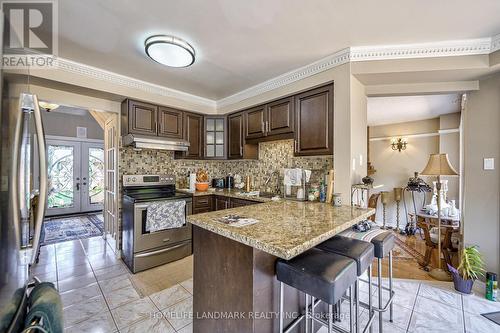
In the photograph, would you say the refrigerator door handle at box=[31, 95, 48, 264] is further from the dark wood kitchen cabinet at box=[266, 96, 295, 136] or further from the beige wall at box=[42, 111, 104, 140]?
the beige wall at box=[42, 111, 104, 140]

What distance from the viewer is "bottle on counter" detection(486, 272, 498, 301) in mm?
2166

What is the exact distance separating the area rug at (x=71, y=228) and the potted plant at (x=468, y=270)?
5.57 meters

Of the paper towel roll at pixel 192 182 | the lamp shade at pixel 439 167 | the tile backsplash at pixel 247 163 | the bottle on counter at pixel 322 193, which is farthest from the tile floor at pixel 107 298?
the lamp shade at pixel 439 167

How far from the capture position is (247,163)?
3.98 meters

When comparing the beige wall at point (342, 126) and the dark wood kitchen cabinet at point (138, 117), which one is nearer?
the beige wall at point (342, 126)

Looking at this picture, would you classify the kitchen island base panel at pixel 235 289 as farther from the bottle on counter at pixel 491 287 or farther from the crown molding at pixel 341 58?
the crown molding at pixel 341 58

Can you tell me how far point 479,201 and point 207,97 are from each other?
Answer: 403 cm

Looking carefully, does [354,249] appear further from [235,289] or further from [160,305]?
[160,305]

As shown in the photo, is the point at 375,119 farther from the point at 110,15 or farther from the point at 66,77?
the point at 66,77

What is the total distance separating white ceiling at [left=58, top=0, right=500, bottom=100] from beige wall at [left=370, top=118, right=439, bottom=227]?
3355 millimetres

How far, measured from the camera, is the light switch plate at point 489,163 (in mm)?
2359

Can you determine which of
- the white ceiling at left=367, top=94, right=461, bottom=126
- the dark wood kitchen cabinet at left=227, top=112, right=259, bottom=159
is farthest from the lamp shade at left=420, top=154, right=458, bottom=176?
the dark wood kitchen cabinet at left=227, top=112, right=259, bottom=159

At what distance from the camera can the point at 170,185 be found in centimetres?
367

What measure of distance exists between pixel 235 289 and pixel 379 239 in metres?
1.19
